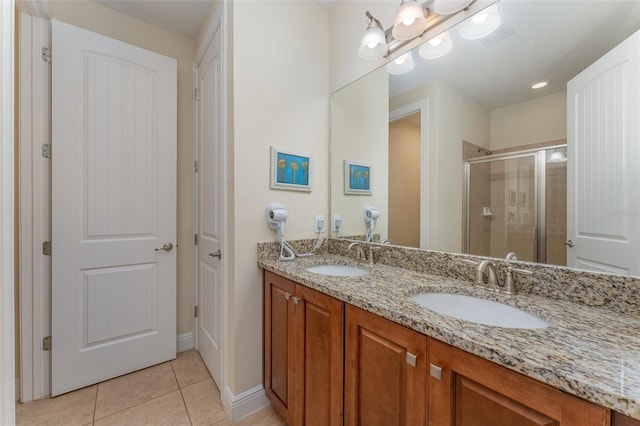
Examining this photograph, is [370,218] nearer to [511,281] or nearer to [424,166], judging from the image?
[424,166]

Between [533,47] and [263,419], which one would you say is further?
[263,419]

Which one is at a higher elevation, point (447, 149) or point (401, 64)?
point (401, 64)

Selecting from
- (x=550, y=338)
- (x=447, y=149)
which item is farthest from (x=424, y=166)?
(x=550, y=338)

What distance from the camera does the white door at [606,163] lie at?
2.65 ft

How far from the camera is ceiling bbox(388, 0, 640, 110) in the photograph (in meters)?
0.86

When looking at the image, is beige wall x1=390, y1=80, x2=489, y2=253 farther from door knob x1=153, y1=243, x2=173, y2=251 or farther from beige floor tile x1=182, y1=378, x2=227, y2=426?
door knob x1=153, y1=243, x2=173, y2=251

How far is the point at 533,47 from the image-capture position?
1019 mm

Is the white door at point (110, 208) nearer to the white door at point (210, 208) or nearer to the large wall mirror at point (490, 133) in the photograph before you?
the white door at point (210, 208)

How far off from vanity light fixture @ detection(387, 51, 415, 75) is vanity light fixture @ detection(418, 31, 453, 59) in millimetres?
66

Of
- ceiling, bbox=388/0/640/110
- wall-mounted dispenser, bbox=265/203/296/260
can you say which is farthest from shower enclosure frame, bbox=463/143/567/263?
wall-mounted dispenser, bbox=265/203/296/260

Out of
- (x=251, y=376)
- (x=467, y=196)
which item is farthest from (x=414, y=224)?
(x=251, y=376)

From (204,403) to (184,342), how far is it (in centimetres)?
75

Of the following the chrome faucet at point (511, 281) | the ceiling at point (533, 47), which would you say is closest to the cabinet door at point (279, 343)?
the chrome faucet at point (511, 281)

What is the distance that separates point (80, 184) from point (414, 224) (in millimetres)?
2121
